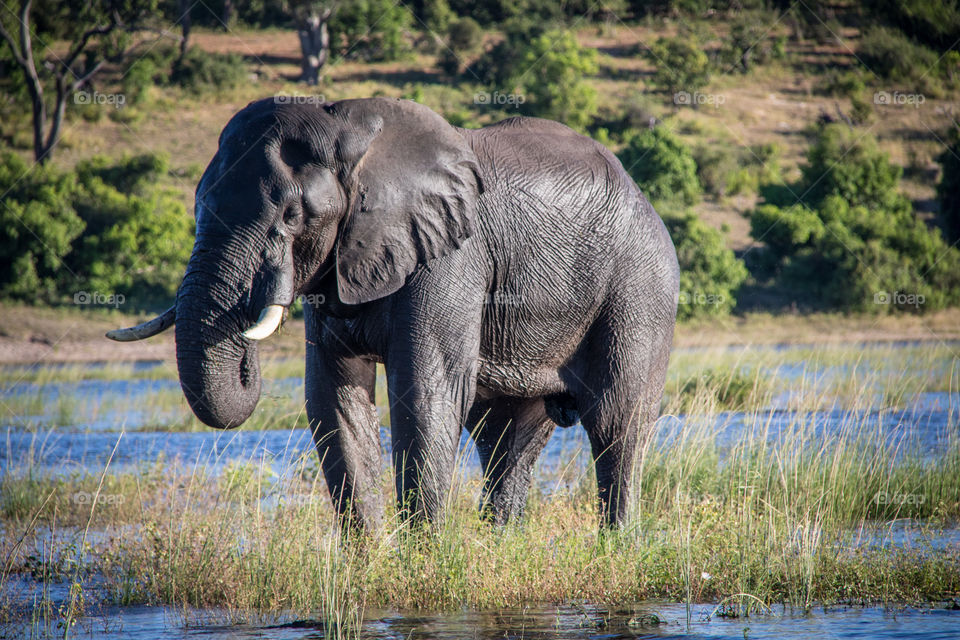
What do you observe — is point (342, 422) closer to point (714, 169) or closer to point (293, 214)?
point (293, 214)

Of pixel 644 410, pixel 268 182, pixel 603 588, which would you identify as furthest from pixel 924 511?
pixel 268 182

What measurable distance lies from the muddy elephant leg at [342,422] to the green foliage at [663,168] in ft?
97.4

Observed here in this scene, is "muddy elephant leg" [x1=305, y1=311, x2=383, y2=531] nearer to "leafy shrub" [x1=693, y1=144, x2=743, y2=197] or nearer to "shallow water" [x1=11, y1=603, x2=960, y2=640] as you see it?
"shallow water" [x1=11, y1=603, x2=960, y2=640]

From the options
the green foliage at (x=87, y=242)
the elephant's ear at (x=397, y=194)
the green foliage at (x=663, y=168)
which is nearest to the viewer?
the elephant's ear at (x=397, y=194)

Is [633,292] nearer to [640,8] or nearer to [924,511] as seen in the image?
[924,511]

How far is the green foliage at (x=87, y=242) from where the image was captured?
29688 mm

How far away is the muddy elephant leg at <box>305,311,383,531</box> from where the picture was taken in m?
6.43

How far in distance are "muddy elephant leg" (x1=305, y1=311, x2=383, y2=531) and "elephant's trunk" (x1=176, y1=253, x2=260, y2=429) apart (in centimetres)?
86

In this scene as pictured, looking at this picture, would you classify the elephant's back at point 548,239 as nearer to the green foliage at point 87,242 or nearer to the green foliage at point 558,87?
the green foliage at point 87,242

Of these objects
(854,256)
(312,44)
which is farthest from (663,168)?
(312,44)

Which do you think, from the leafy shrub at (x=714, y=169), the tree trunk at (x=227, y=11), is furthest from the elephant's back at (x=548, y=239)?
the tree trunk at (x=227, y=11)

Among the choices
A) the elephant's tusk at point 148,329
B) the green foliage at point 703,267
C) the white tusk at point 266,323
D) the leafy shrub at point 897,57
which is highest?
the white tusk at point 266,323

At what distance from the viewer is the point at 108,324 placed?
27625 millimetres

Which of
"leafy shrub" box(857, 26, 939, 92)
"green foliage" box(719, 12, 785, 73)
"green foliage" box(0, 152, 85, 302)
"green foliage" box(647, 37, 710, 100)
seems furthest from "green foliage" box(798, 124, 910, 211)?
"leafy shrub" box(857, 26, 939, 92)
